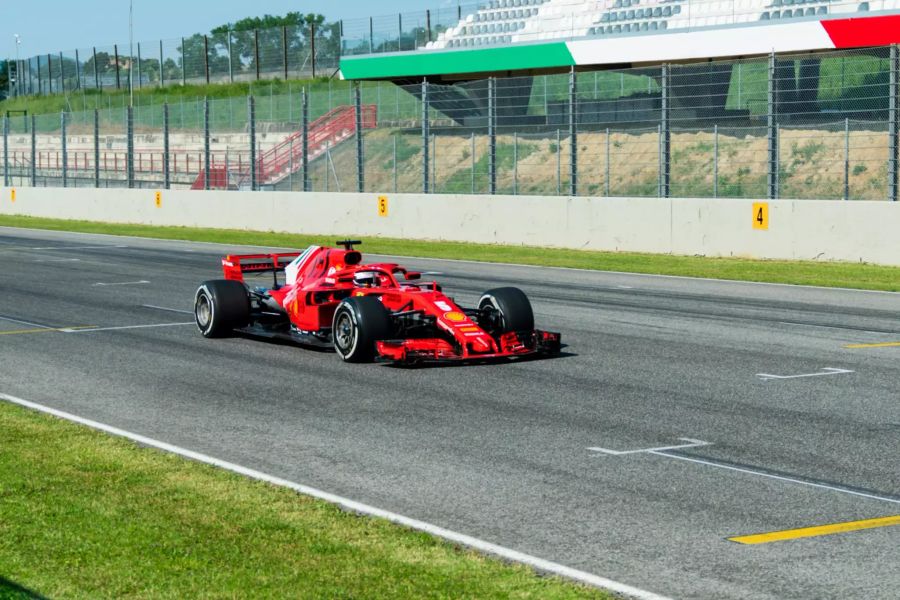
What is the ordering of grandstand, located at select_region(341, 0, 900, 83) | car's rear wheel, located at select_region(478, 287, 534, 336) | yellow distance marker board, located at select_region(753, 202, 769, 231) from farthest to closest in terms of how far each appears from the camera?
1. grandstand, located at select_region(341, 0, 900, 83)
2. yellow distance marker board, located at select_region(753, 202, 769, 231)
3. car's rear wheel, located at select_region(478, 287, 534, 336)

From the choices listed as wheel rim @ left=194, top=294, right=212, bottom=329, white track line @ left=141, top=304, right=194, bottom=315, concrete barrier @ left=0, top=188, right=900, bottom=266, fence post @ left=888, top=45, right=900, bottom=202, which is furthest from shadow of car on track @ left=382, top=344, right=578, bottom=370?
fence post @ left=888, top=45, right=900, bottom=202

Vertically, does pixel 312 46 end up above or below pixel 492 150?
above

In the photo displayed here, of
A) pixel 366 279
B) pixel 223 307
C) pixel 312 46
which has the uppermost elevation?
pixel 312 46

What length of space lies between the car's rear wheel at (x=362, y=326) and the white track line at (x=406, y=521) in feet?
9.79

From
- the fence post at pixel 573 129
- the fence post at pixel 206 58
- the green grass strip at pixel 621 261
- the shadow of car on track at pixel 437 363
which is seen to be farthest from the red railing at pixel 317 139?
the shadow of car on track at pixel 437 363

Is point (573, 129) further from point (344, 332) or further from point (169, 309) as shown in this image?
point (344, 332)

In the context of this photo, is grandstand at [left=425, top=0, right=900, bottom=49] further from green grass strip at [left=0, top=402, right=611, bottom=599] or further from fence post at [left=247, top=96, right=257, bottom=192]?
green grass strip at [left=0, top=402, right=611, bottom=599]

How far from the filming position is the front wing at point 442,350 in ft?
38.3

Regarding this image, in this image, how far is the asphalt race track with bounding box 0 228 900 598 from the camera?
20.9ft

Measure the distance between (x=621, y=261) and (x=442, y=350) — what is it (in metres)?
12.2

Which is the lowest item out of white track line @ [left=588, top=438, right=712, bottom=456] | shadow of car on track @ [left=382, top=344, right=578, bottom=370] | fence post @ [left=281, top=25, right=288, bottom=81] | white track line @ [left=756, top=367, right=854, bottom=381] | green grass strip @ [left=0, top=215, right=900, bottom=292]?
white track line @ [left=588, top=438, right=712, bottom=456]

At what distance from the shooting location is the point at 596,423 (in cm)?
934

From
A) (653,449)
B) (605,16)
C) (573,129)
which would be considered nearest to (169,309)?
(653,449)

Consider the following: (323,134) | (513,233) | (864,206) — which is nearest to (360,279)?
(864,206)
